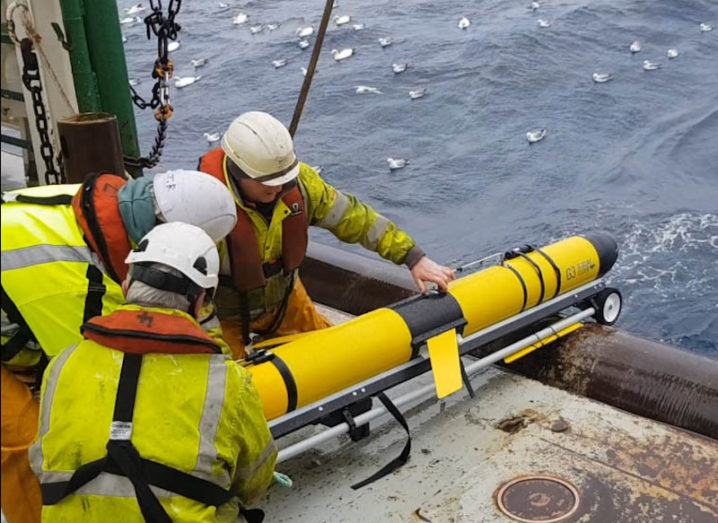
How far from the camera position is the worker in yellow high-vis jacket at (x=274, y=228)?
10.5ft

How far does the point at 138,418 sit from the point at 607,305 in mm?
3185

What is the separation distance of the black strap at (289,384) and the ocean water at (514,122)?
14.3 feet

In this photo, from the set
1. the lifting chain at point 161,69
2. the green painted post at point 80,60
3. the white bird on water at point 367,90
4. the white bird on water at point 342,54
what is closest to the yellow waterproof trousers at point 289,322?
the lifting chain at point 161,69


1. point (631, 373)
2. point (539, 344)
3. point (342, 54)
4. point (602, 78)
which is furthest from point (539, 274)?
point (342, 54)

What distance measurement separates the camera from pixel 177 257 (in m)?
2.07

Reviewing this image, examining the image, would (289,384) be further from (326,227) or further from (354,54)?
(354,54)

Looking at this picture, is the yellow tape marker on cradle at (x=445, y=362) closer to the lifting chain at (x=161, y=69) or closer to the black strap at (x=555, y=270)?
the black strap at (x=555, y=270)

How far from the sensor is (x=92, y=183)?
2.52 meters

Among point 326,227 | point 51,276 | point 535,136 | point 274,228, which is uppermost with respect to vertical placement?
point 51,276

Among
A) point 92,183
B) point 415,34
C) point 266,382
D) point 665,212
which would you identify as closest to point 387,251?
point 266,382

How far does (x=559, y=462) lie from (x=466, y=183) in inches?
300

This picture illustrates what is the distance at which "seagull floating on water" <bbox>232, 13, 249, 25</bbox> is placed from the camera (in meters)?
20.4

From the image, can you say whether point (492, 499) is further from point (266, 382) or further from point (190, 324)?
point (190, 324)

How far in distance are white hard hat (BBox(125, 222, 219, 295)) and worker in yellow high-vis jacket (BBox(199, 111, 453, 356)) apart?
103 centimetres
